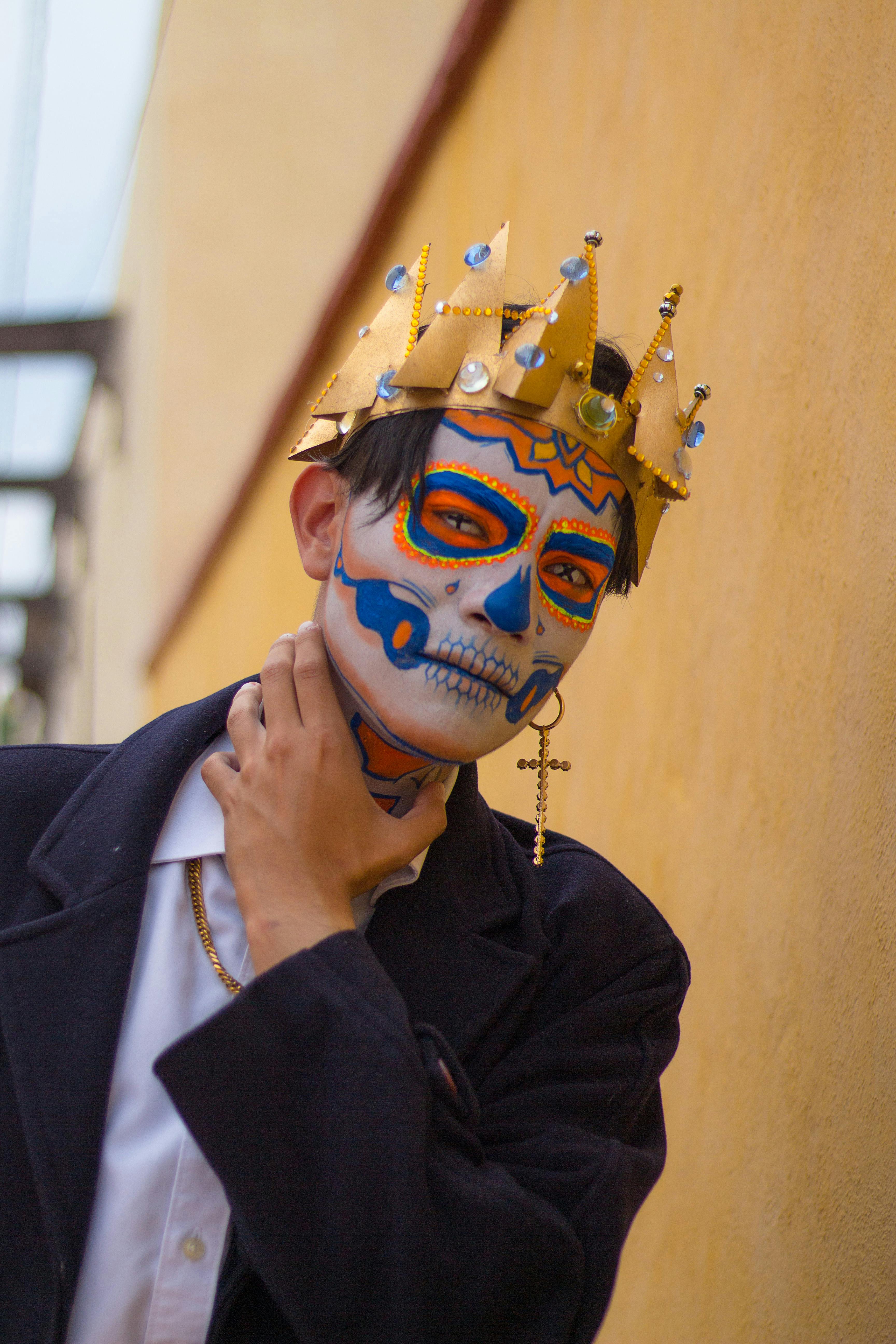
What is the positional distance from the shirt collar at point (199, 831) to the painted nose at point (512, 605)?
0.84 ft

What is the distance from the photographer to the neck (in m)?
1.48

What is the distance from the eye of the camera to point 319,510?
1.58m

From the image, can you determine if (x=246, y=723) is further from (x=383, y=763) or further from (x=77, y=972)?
(x=77, y=972)

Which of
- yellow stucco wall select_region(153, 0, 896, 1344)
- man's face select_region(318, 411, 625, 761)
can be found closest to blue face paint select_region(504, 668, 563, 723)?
man's face select_region(318, 411, 625, 761)

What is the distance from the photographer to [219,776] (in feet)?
4.66

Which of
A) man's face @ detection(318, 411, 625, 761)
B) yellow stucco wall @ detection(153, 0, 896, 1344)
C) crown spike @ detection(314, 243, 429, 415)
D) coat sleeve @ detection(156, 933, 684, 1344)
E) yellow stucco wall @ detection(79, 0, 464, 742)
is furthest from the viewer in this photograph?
yellow stucco wall @ detection(79, 0, 464, 742)

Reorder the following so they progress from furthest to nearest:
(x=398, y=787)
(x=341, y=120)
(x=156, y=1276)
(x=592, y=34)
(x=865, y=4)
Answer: (x=341, y=120)
(x=592, y=34)
(x=865, y=4)
(x=398, y=787)
(x=156, y=1276)

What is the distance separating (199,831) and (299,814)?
0.52 feet

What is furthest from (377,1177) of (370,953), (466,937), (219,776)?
(219,776)

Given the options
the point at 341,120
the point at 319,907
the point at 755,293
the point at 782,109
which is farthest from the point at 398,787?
the point at 341,120

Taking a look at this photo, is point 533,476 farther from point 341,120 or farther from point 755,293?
point 341,120

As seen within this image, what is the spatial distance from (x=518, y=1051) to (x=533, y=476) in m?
0.64

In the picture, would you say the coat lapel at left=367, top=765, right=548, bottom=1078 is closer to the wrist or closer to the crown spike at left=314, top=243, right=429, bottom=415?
the wrist

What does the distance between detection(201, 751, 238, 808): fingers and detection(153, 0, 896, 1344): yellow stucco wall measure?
97cm
